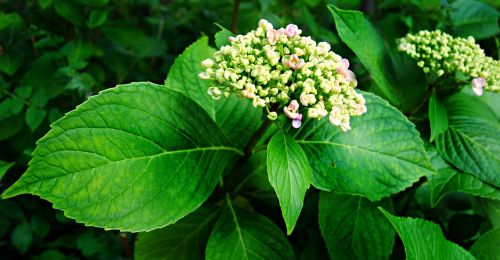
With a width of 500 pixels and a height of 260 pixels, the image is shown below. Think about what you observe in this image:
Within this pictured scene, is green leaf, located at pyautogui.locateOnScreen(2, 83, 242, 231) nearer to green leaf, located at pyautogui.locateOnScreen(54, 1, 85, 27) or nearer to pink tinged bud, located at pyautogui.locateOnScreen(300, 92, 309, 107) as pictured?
pink tinged bud, located at pyautogui.locateOnScreen(300, 92, 309, 107)

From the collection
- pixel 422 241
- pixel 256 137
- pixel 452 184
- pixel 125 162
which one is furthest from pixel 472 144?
pixel 125 162

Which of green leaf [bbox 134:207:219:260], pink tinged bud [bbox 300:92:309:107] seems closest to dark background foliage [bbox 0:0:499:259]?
green leaf [bbox 134:207:219:260]

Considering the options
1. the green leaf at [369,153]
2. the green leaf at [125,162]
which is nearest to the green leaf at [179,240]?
the green leaf at [125,162]

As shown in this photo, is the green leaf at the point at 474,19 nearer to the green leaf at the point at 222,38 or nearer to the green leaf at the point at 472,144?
the green leaf at the point at 472,144

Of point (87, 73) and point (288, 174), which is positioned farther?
point (87, 73)

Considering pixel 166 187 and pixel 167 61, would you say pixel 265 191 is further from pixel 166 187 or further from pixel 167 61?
pixel 167 61

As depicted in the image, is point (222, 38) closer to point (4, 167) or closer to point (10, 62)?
point (4, 167)

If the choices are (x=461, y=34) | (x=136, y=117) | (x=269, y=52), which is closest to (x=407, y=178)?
(x=269, y=52)
